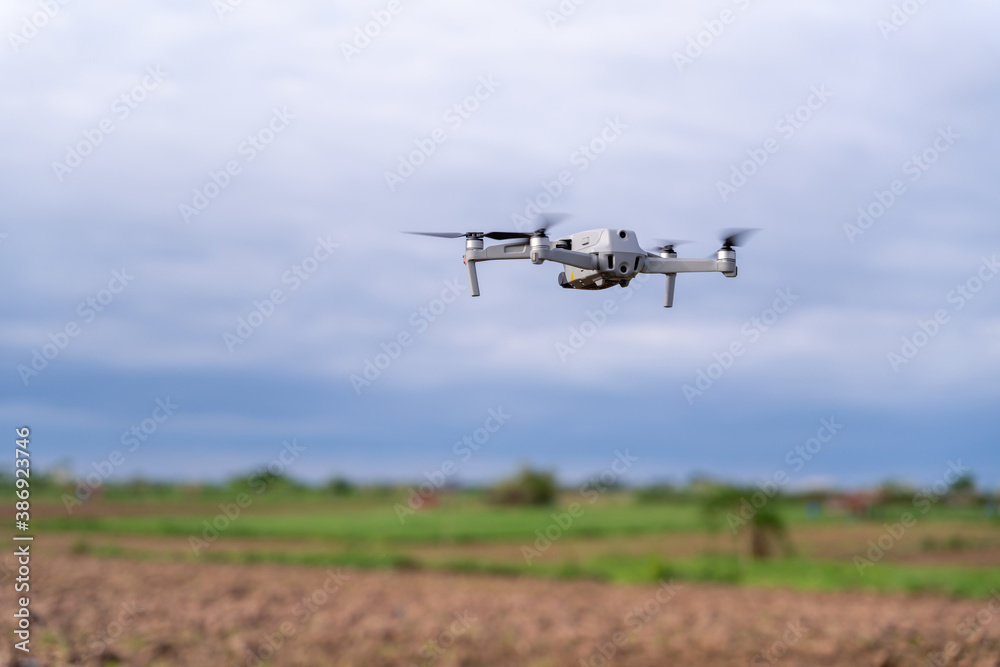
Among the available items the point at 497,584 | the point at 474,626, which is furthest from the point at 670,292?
the point at 497,584

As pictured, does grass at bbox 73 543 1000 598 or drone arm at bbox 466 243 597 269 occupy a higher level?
drone arm at bbox 466 243 597 269

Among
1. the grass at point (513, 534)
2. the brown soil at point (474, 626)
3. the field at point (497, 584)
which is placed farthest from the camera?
the grass at point (513, 534)

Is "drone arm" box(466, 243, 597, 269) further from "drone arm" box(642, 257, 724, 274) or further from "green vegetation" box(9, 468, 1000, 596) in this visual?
"green vegetation" box(9, 468, 1000, 596)

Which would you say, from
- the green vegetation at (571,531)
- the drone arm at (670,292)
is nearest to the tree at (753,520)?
the green vegetation at (571,531)

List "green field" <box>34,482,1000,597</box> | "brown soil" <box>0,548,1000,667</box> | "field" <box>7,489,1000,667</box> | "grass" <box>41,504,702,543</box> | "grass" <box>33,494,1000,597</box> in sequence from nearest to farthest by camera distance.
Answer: "brown soil" <box>0,548,1000,667</box> → "field" <box>7,489,1000,667</box> → "grass" <box>33,494,1000,597</box> → "green field" <box>34,482,1000,597</box> → "grass" <box>41,504,702,543</box>

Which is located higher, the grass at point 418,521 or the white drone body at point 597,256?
the white drone body at point 597,256

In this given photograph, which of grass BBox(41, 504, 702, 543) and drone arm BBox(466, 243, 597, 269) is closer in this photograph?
drone arm BBox(466, 243, 597, 269)

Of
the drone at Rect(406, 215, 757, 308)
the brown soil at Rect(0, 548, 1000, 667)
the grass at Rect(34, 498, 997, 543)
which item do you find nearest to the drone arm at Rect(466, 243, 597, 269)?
the drone at Rect(406, 215, 757, 308)

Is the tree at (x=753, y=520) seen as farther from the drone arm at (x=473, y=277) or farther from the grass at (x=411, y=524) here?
the drone arm at (x=473, y=277)
